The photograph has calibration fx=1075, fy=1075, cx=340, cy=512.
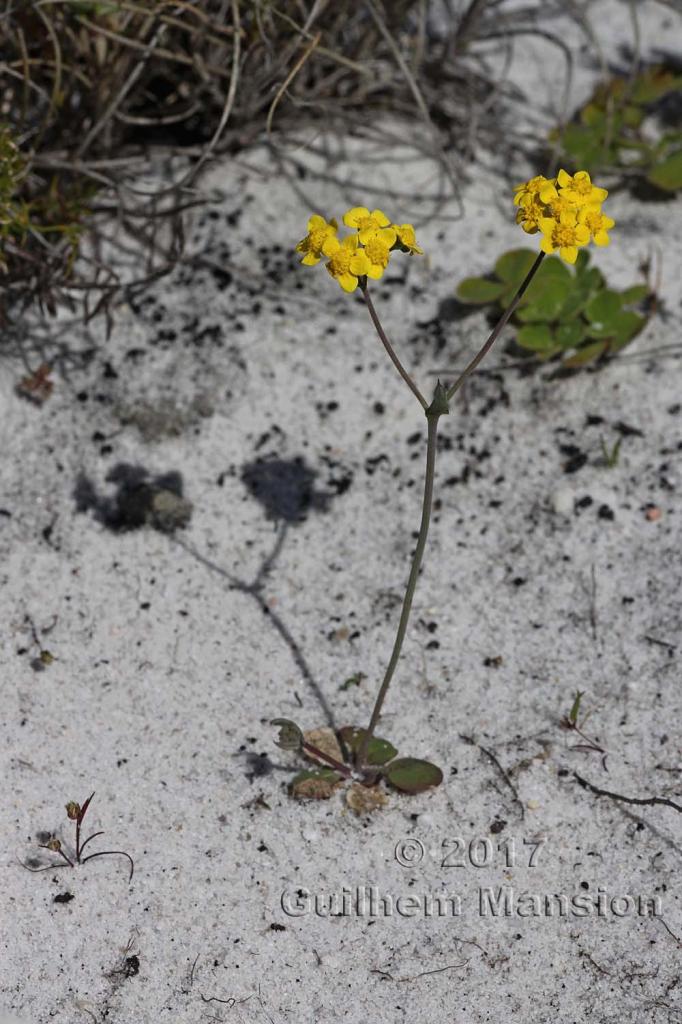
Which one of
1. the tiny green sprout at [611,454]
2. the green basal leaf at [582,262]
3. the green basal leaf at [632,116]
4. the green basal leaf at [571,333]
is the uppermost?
the green basal leaf at [632,116]

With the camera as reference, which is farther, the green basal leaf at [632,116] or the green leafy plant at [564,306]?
the green basal leaf at [632,116]

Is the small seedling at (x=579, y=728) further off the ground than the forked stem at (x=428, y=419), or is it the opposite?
the forked stem at (x=428, y=419)

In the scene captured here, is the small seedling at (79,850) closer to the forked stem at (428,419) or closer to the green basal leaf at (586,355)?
the forked stem at (428,419)

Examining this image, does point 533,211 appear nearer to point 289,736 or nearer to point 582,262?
point 289,736

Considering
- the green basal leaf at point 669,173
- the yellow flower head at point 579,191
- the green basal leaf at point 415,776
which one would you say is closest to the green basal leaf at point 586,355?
the green basal leaf at point 669,173

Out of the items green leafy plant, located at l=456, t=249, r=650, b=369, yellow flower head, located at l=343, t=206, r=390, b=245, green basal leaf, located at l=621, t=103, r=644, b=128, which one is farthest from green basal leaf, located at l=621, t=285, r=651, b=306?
yellow flower head, located at l=343, t=206, r=390, b=245

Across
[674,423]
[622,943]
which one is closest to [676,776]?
[622,943]

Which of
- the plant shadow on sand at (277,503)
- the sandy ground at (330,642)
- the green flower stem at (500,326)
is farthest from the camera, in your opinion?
the plant shadow on sand at (277,503)
